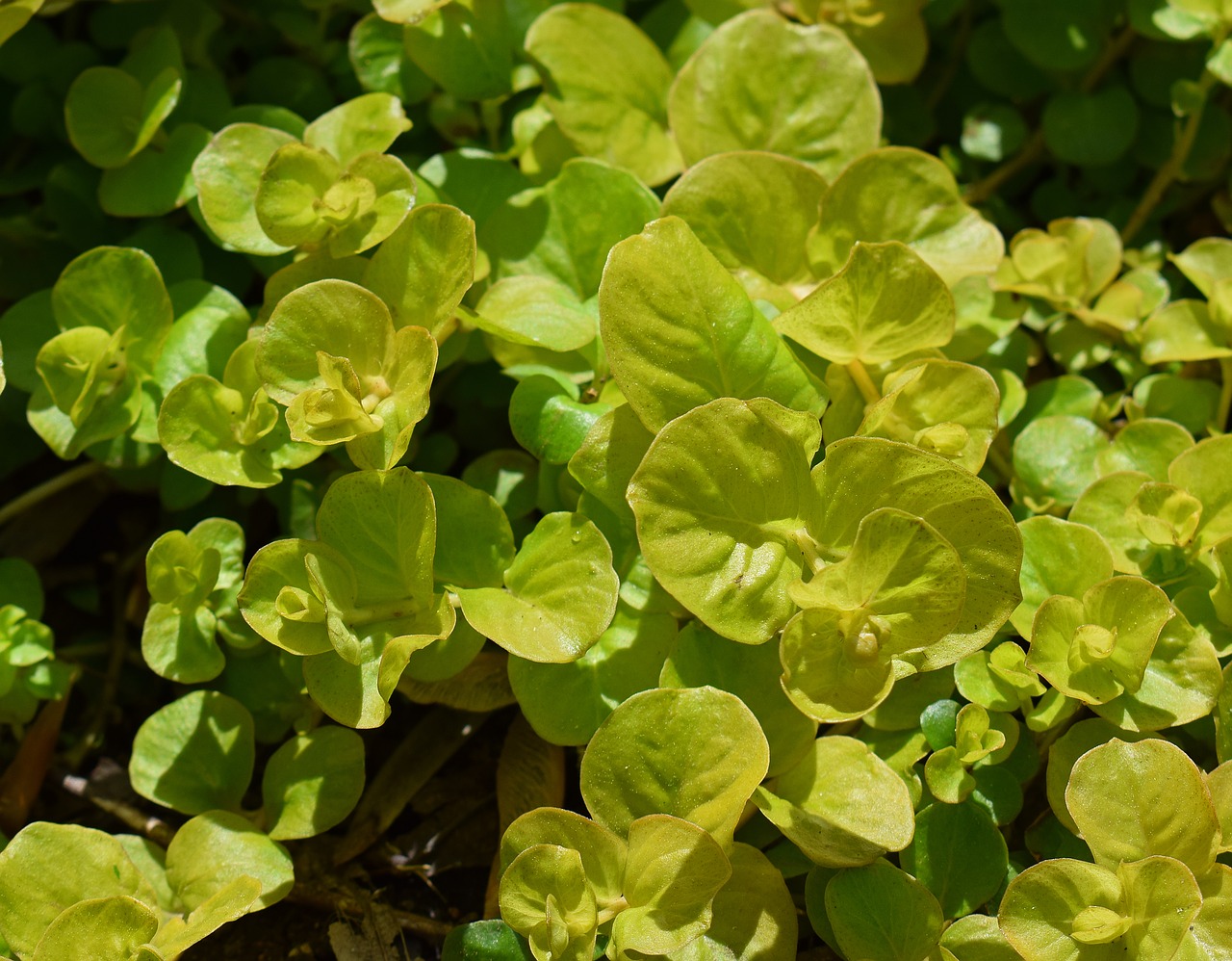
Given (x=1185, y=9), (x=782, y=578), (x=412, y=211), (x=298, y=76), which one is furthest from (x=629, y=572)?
(x=1185, y=9)

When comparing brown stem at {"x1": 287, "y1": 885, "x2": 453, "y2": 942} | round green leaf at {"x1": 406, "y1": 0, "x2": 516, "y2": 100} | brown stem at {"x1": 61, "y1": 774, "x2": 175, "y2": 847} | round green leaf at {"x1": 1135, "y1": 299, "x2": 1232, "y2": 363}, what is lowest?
brown stem at {"x1": 287, "y1": 885, "x2": 453, "y2": 942}

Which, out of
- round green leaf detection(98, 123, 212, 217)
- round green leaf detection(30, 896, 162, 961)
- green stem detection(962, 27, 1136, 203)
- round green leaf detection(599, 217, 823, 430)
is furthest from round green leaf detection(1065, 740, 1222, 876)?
round green leaf detection(98, 123, 212, 217)

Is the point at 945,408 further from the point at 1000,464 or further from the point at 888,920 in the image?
the point at 888,920

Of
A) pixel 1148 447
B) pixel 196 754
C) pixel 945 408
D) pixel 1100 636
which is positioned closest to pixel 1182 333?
pixel 1148 447

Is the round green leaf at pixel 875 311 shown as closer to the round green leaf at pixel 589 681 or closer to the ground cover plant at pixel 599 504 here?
the ground cover plant at pixel 599 504

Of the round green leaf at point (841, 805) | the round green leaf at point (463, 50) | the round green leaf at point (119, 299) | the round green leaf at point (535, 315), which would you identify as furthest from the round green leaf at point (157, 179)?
the round green leaf at point (841, 805)

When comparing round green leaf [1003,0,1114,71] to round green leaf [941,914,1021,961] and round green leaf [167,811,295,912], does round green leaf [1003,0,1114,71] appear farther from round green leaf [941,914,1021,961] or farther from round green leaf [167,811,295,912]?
round green leaf [167,811,295,912]

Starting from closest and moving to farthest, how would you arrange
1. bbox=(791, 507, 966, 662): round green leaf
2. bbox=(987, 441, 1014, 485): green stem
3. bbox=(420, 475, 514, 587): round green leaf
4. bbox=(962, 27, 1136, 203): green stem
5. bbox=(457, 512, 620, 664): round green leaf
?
1. bbox=(791, 507, 966, 662): round green leaf
2. bbox=(457, 512, 620, 664): round green leaf
3. bbox=(420, 475, 514, 587): round green leaf
4. bbox=(987, 441, 1014, 485): green stem
5. bbox=(962, 27, 1136, 203): green stem
